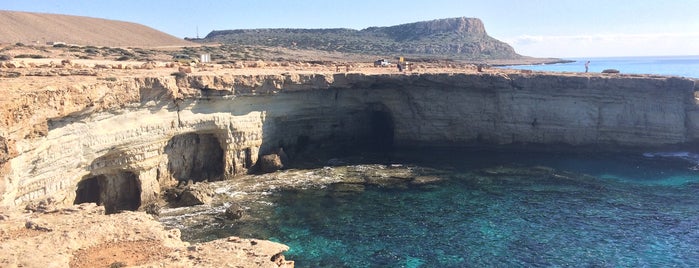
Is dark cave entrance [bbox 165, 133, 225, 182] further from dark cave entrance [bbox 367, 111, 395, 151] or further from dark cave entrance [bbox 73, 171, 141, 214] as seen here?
dark cave entrance [bbox 367, 111, 395, 151]

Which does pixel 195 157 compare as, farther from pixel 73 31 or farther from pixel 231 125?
pixel 73 31

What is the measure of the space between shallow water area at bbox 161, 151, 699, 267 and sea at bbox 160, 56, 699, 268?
0.05 meters

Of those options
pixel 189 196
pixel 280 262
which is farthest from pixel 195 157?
pixel 280 262

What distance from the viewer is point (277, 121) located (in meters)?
32.9

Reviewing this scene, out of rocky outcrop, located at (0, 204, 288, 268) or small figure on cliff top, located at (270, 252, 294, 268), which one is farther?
small figure on cliff top, located at (270, 252, 294, 268)

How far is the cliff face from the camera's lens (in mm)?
19797

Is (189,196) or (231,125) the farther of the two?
(231,125)

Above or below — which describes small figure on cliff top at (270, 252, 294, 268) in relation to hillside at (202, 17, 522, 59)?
below

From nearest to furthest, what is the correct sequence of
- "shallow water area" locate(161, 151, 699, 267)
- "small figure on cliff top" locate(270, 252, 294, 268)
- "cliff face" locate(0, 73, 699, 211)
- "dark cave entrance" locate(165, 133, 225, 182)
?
"small figure on cliff top" locate(270, 252, 294, 268) < "shallow water area" locate(161, 151, 699, 267) < "cliff face" locate(0, 73, 699, 211) < "dark cave entrance" locate(165, 133, 225, 182)

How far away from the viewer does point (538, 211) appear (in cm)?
2458

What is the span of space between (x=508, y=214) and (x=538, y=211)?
1.66 meters

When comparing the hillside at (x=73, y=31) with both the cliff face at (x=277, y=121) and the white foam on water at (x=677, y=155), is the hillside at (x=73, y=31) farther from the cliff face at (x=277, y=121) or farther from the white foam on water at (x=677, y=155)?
the white foam on water at (x=677, y=155)

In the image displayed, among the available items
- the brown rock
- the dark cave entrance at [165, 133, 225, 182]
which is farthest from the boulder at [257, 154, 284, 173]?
the brown rock

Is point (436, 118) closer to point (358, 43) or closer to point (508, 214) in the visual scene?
point (508, 214)
